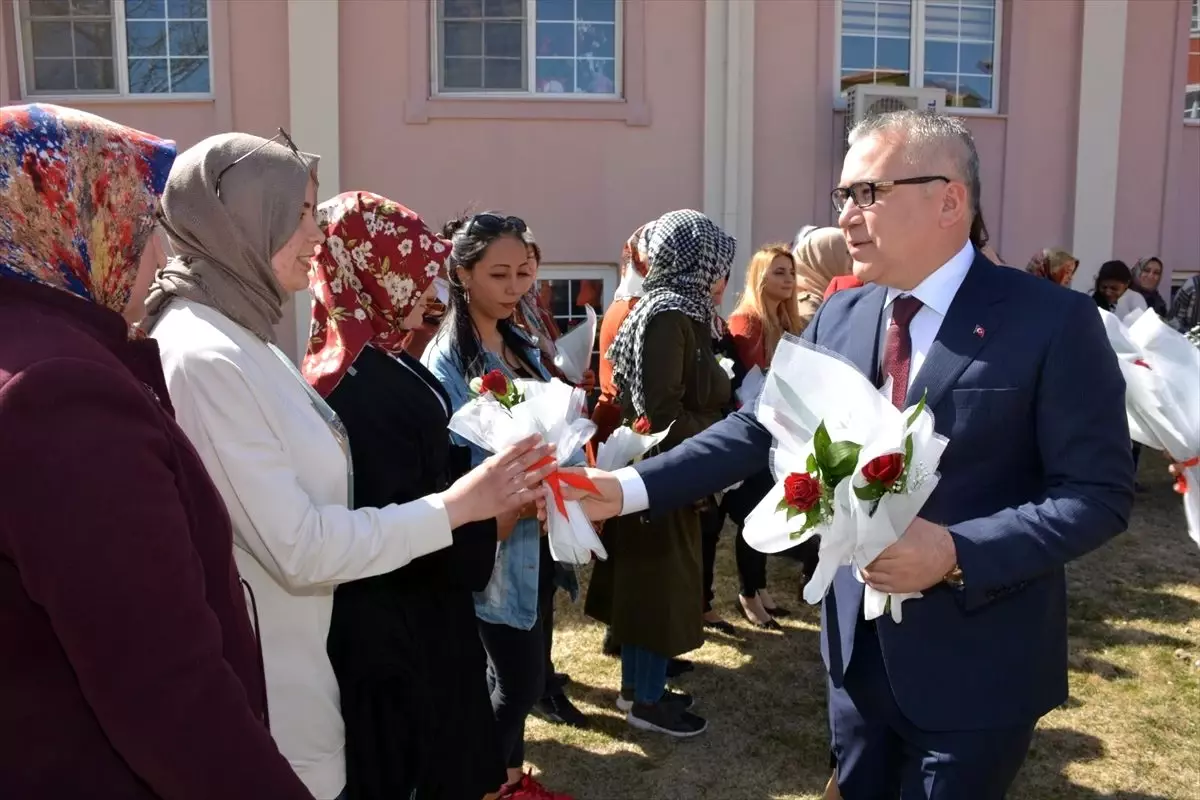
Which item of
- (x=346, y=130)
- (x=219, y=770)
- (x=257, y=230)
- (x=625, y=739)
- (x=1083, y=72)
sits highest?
(x=1083, y=72)

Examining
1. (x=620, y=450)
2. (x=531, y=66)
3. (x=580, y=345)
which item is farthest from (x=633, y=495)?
(x=531, y=66)

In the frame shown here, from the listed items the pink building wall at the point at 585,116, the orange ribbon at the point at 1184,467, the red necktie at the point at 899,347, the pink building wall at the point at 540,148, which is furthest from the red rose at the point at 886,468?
the pink building wall at the point at 540,148

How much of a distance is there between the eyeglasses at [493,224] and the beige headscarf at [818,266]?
221 cm

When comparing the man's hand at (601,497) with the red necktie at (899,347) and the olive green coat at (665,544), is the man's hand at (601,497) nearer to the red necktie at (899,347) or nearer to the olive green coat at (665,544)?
the red necktie at (899,347)

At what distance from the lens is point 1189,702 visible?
4418 millimetres

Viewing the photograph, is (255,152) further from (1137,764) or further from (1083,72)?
(1083,72)

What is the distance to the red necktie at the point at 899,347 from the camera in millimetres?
2182

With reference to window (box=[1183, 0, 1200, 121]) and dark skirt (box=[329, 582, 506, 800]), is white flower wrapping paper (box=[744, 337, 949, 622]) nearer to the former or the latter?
dark skirt (box=[329, 582, 506, 800])

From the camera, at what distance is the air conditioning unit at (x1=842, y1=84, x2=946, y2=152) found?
911 cm

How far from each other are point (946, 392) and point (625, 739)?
2641 millimetres

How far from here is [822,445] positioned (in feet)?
6.07

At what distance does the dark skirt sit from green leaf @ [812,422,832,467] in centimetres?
105

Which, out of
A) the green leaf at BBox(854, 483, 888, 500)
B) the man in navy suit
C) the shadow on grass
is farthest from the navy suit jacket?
the shadow on grass

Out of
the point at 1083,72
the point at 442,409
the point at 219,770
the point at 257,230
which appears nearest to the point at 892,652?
the point at 442,409
